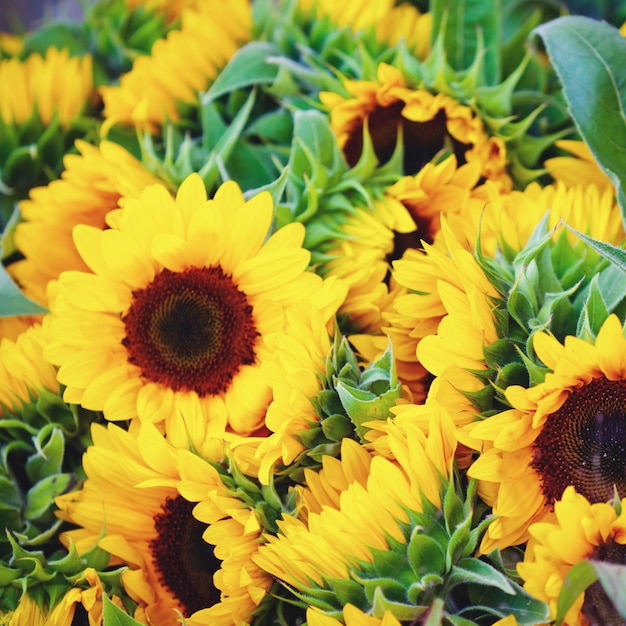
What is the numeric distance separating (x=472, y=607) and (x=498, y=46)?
42 centimetres

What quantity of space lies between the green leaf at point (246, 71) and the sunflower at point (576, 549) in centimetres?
40

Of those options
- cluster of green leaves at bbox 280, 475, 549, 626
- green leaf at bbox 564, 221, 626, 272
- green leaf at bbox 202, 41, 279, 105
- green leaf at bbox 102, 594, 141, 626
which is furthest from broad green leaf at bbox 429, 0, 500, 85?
green leaf at bbox 102, 594, 141, 626

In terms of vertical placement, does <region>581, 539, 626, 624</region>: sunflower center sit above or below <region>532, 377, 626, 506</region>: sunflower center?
below

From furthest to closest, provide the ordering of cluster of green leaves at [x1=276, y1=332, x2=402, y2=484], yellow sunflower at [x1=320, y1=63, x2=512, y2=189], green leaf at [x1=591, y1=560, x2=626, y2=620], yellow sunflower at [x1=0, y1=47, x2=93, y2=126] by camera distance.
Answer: yellow sunflower at [x1=0, y1=47, x2=93, y2=126], yellow sunflower at [x1=320, y1=63, x2=512, y2=189], cluster of green leaves at [x1=276, y1=332, x2=402, y2=484], green leaf at [x1=591, y1=560, x2=626, y2=620]

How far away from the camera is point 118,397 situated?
58 centimetres

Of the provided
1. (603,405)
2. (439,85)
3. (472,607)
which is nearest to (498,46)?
(439,85)

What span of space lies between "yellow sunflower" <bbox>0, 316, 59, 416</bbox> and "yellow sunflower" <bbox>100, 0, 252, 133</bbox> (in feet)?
0.61

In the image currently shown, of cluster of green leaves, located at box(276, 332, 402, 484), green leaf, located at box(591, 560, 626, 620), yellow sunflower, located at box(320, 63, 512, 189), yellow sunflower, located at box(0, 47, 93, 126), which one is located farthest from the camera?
yellow sunflower, located at box(0, 47, 93, 126)

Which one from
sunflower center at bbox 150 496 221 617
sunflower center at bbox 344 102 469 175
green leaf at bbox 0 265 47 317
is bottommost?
sunflower center at bbox 150 496 221 617

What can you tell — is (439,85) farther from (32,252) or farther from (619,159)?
(32,252)

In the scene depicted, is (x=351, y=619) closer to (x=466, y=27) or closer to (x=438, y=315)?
(x=438, y=315)

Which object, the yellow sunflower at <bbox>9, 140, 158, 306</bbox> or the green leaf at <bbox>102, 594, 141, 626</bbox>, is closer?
the green leaf at <bbox>102, 594, 141, 626</bbox>

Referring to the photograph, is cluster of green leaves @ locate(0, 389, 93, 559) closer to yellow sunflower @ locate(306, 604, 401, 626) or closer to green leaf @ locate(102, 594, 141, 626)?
green leaf @ locate(102, 594, 141, 626)

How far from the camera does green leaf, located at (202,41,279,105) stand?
678 millimetres
